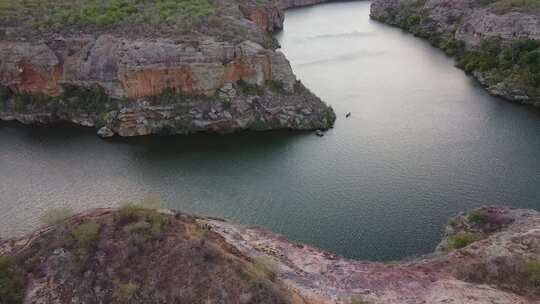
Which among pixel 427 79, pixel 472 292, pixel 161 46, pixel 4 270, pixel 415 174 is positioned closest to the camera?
pixel 4 270

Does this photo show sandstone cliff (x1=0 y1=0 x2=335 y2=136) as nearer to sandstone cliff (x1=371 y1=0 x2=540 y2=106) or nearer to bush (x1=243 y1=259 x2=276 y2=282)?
sandstone cliff (x1=371 y1=0 x2=540 y2=106)

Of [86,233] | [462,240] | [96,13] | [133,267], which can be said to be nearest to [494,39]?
[462,240]

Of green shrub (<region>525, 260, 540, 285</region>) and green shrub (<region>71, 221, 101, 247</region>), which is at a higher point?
green shrub (<region>71, 221, 101, 247</region>)

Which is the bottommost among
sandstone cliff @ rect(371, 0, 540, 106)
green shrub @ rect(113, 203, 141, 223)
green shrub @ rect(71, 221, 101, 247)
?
green shrub @ rect(71, 221, 101, 247)

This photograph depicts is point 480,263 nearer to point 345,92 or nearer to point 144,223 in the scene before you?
point 144,223

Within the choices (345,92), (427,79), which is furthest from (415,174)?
(427,79)

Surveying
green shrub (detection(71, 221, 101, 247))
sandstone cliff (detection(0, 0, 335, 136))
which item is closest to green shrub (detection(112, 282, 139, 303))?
green shrub (detection(71, 221, 101, 247))
